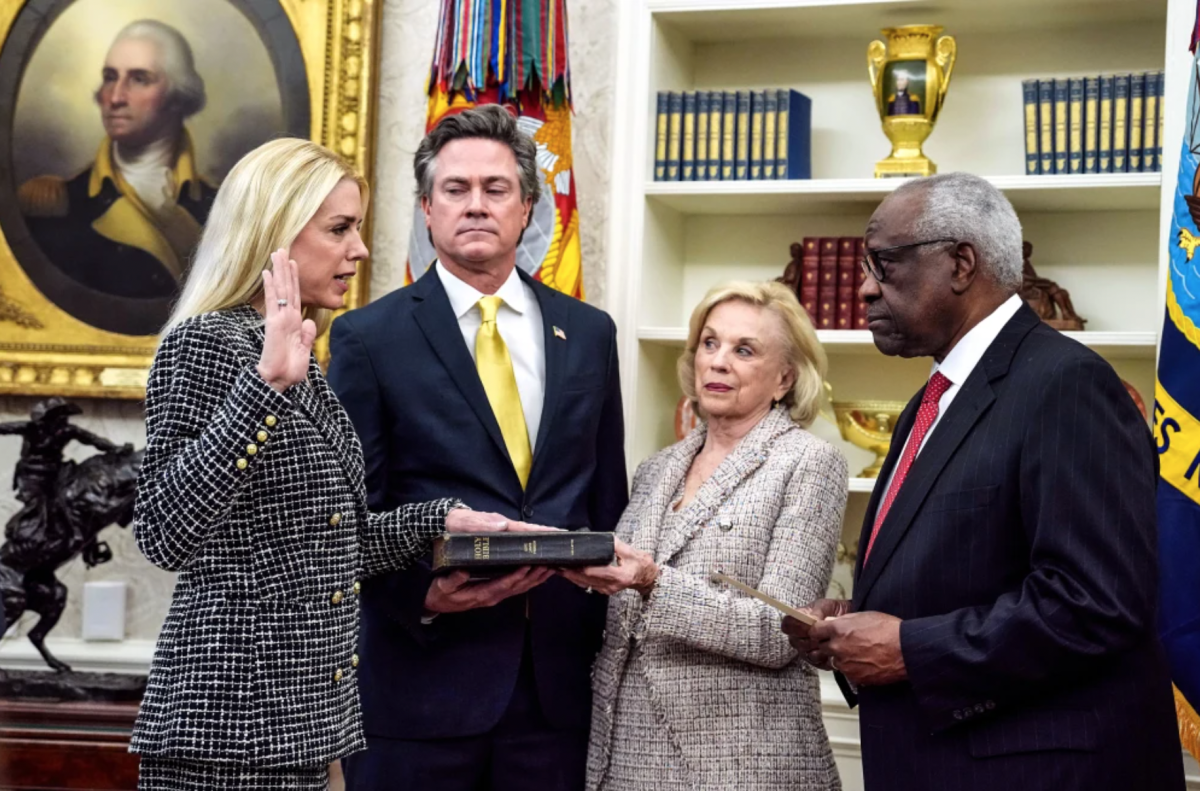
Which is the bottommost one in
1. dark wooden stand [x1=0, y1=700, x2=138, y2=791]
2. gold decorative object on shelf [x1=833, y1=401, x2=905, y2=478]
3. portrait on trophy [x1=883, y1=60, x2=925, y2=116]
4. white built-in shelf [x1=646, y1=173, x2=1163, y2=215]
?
dark wooden stand [x1=0, y1=700, x2=138, y2=791]

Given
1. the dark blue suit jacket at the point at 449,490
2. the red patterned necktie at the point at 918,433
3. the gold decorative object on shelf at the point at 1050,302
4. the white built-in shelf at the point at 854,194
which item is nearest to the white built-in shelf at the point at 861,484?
the gold decorative object on shelf at the point at 1050,302

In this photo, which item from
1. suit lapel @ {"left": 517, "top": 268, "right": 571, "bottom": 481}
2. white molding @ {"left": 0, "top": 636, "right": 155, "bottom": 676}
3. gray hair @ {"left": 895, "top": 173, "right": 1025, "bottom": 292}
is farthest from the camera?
white molding @ {"left": 0, "top": 636, "right": 155, "bottom": 676}

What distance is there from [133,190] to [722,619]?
282 cm

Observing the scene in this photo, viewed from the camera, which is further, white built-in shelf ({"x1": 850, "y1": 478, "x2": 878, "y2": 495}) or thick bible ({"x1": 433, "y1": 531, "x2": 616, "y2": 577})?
white built-in shelf ({"x1": 850, "y1": 478, "x2": 878, "y2": 495})

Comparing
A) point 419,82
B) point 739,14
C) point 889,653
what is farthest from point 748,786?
point 419,82

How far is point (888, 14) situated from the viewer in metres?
4.05

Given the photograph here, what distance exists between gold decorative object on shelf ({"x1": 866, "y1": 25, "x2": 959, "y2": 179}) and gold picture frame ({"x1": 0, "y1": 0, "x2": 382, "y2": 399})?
1.66 m

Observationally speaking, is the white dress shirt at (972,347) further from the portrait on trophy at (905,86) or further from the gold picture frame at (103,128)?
the gold picture frame at (103,128)

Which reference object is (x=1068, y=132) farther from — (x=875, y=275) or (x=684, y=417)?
(x=875, y=275)

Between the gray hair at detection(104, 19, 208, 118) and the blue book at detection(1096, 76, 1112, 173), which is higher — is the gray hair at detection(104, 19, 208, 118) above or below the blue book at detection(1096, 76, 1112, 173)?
above

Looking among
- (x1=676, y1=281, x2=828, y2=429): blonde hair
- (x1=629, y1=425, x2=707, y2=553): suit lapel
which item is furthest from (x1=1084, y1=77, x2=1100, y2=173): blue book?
(x1=629, y1=425, x2=707, y2=553): suit lapel

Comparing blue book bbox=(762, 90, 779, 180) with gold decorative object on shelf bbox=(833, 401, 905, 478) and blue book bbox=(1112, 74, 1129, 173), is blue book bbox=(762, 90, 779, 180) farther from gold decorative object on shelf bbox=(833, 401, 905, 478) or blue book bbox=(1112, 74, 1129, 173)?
blue book bbox=(1112, 74, 1129, 173)

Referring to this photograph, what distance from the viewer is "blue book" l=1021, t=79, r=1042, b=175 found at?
3865 millimetres

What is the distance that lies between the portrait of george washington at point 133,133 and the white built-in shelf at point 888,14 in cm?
134
